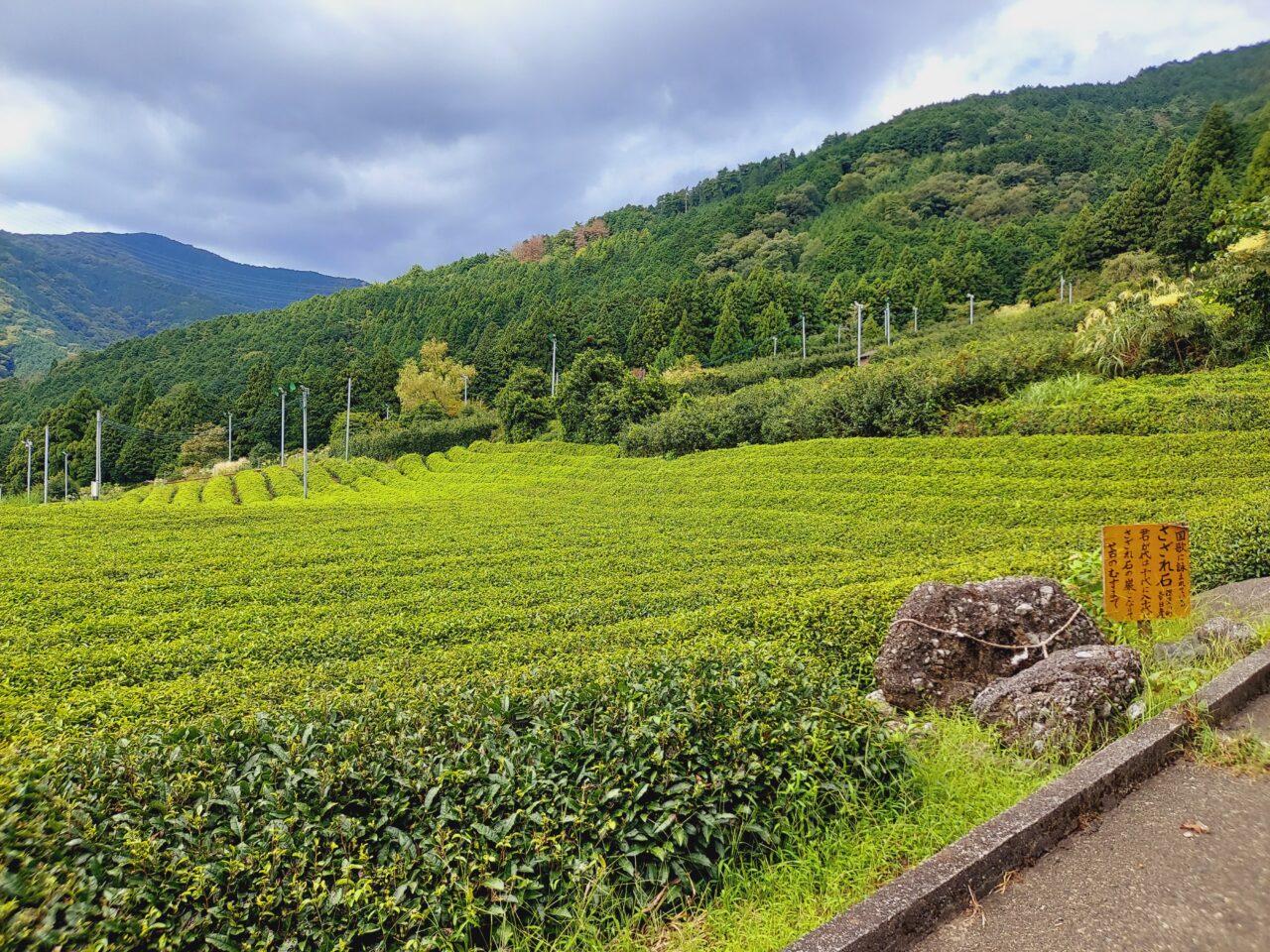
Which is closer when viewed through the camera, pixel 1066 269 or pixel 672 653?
pixel 672 653

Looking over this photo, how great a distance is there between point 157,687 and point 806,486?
13.1m

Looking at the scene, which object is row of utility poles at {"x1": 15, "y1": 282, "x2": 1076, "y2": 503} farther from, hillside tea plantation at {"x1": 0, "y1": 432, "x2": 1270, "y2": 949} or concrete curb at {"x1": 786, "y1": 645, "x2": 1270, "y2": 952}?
concrete curb at {"x1": 786, "y1": 645, "x2": 1270, "y2": 952}

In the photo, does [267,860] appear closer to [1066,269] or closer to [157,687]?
[157,687]

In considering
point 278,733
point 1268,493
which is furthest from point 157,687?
point 1268,493

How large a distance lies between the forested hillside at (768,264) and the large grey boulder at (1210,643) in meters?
26.0

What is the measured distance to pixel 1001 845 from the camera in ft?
7.74

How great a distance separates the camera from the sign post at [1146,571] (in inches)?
186

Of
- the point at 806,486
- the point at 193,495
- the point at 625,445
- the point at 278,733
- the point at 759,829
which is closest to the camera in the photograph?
the point at 759,829

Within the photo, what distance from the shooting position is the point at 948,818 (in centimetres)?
289

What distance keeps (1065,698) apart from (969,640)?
3.56 ft

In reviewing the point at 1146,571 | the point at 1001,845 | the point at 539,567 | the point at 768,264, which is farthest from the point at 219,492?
the point at 768,264

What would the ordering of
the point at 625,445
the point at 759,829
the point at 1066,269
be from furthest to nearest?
1. the point at 1066,269
2. the point at 625,445
3. the point at 759,829

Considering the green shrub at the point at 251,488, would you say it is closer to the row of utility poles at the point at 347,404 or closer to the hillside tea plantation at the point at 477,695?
the row of utility poles at the point at 347,404

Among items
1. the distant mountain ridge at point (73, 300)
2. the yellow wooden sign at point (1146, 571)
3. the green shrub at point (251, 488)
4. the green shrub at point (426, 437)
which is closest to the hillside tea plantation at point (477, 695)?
the yellow wooden sign at point (1146, 571)
